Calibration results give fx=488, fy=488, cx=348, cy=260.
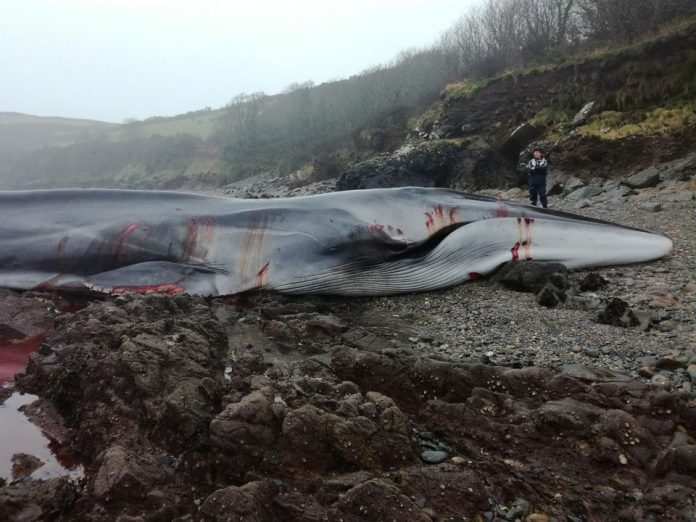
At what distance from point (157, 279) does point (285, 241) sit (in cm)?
161

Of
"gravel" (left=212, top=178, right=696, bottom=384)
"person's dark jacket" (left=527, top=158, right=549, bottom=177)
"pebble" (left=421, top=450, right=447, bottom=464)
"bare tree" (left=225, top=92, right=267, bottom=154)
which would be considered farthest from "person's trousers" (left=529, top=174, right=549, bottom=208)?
"bare tree" (left=225, top=92, right=267, bottom=154)

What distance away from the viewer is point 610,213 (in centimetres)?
1068

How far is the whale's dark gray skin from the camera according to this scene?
6039 millimetres

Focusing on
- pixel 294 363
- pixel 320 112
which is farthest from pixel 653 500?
pixel 320 112

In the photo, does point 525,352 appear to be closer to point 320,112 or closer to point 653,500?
point 653,500

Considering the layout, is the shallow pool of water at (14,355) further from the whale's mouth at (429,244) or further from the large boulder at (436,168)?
the large boulder at (436,168)

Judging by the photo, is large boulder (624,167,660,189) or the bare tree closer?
large boulder (624,167,660,189)

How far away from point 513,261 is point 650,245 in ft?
6.54

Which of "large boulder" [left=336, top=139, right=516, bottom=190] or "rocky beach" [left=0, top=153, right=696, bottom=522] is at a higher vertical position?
"large boulder" [left=336, top=139, right=516, bottom=190]

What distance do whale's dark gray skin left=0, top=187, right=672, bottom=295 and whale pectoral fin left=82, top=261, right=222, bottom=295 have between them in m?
0.01

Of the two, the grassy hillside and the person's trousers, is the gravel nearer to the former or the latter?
the person's trousers

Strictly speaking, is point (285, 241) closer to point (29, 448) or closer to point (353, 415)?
point (353, 415)

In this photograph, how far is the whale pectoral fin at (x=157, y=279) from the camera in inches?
228

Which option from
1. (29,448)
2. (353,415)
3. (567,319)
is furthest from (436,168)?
(29,448)
